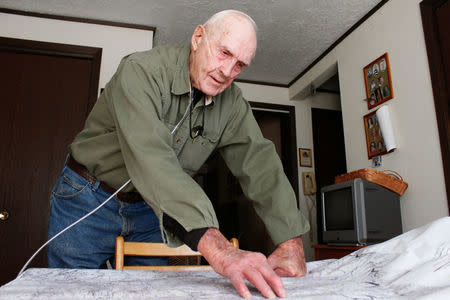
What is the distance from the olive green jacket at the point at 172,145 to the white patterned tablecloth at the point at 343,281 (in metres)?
0.14

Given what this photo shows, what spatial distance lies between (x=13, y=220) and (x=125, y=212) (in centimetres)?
176

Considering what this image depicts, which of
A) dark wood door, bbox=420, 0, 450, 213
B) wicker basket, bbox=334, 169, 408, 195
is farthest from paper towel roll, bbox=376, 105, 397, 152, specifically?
dark wood door, bbox=420, 0, 450, 213

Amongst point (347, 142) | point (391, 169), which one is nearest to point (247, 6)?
point (347, 142)

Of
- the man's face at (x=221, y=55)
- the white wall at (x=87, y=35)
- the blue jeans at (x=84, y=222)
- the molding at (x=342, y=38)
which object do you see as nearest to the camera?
the man's face at (x=221, y=55)

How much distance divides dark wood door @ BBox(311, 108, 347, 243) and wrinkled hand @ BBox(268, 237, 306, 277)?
9.75 feet

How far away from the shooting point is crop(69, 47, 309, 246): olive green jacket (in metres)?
0.75

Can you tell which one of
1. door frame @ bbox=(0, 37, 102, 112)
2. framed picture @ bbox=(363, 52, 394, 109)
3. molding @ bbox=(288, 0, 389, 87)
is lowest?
framed picture @ bbox=(363, 52, 394, 109)

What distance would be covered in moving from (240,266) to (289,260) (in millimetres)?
369

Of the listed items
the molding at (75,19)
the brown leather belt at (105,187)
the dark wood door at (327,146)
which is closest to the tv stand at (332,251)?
the dark wood door at (327,146)


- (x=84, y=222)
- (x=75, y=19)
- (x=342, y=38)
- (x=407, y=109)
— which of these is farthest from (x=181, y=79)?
(x=342, y=38)

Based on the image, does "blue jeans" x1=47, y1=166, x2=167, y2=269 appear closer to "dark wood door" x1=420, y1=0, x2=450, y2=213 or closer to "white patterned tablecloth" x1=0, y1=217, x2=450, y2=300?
"white patterned tablecloth" x1=0, y1=217, x2=450, y2=300

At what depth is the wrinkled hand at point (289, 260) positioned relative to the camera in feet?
2.89

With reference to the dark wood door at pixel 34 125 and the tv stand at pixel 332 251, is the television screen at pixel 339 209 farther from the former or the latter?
the dark wood door at pixel 34 125

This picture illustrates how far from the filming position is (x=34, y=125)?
8.85 ft
